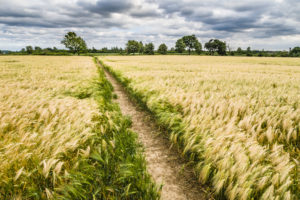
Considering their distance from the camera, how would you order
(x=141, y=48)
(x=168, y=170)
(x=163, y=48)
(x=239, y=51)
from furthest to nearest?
(x=141, y=48) < (x=163, y=48) < (x=239, y=51) < (x=168, y=170)

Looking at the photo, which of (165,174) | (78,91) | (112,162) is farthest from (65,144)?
(78,91)

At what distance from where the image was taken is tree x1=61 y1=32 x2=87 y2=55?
8206 centimetres

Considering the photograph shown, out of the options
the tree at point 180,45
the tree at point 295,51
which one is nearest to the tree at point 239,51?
the tree at point 295,51

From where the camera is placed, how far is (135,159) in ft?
6.23

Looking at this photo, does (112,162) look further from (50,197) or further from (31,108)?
(31,108)

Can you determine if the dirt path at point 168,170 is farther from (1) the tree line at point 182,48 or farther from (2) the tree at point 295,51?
(2) the tree at point 295,51

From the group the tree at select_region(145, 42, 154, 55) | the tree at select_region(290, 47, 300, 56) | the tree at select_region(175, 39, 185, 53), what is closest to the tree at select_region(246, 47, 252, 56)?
the tree at select_region(290, 47, 300, 56)

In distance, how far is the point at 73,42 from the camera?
83.4 m

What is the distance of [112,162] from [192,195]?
104cm

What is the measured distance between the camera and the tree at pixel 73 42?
82062 millimetres

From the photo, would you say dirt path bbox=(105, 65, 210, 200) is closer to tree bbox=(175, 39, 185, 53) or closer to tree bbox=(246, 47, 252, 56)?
tree bbox=(175, 39, 185, 53)

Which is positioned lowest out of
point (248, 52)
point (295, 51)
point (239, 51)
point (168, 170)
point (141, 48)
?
point (168, 170)

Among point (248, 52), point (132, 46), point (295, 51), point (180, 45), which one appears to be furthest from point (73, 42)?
point (295, 51)

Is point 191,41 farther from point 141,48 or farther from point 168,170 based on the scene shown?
point 168,170
